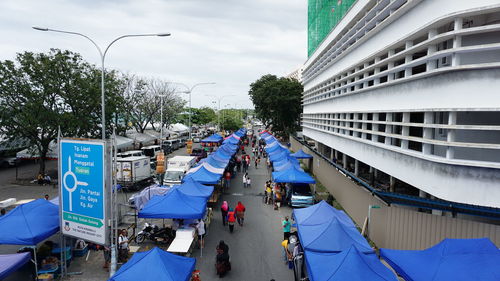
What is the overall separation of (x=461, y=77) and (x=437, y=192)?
3544mm

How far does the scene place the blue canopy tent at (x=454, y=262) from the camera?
6.20m

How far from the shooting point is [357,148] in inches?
738

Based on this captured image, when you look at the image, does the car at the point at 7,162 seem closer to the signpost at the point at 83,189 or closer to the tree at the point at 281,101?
the signpost at the point at 83,189

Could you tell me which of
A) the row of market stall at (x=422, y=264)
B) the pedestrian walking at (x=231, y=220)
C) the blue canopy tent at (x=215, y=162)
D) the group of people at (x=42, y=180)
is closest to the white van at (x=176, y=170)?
the blue canopy tent at (x=215, y=162)

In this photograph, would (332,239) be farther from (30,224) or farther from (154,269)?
(30,224)

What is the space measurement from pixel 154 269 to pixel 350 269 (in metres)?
4.29

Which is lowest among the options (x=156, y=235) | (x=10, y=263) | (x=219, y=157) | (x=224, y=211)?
(x=156, y=235)

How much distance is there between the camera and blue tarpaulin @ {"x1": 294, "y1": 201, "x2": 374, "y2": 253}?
28.7 ft

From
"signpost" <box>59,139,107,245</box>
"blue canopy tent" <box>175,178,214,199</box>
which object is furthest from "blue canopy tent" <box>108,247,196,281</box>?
"blue canopy tent" <box>175,178,214,199</box>

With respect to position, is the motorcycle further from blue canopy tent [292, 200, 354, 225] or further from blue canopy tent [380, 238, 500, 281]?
blue canopy tent [380, 238, 500, 281]

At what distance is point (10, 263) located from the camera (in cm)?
823

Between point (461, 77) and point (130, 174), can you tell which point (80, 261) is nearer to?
point (130, 174)

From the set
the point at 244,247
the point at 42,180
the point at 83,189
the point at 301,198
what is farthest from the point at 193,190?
the point at 42,180

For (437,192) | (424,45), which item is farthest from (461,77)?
(437,192)
